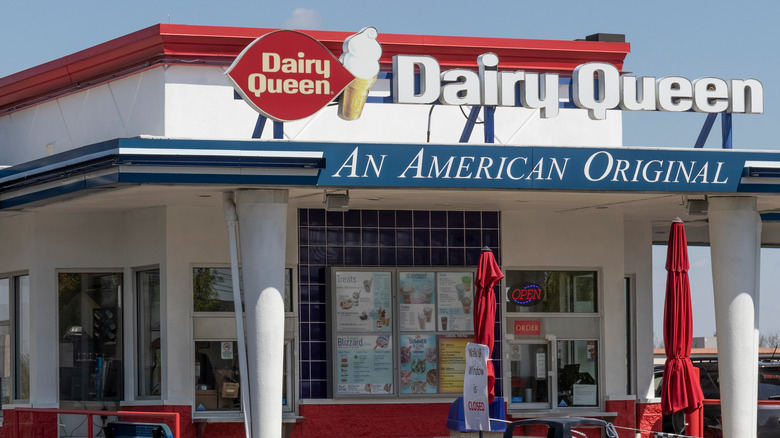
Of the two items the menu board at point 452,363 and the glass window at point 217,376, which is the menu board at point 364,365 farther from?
the glass window at point 217,376

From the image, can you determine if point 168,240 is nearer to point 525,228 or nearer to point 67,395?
point 67,395

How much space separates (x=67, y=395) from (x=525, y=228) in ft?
25.4

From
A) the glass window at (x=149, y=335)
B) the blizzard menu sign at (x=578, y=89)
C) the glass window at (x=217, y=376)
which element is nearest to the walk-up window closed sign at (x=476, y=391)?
the blizzard menu sign at (x=578, y=89)

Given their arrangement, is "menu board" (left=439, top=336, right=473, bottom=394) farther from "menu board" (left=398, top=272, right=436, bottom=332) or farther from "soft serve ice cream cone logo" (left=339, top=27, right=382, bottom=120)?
"soft serve ice cream cone logo" (left=339, top=27, right=382, bottom=120)

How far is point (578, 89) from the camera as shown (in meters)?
17.2

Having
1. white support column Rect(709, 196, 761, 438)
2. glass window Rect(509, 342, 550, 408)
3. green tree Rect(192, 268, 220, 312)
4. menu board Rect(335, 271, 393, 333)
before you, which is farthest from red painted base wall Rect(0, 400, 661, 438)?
white support column Rect(709, 196, 761, 438)

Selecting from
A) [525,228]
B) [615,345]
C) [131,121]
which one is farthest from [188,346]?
[615,345]

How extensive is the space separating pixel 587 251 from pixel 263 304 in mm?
6494

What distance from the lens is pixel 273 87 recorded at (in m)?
16.0

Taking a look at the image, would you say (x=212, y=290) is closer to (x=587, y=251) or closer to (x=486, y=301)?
(x=486, y=301)

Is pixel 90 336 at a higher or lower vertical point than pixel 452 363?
higher

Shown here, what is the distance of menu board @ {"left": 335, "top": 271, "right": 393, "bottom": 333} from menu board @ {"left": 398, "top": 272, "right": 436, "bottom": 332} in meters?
0.21

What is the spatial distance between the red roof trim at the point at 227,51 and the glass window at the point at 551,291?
3327mm

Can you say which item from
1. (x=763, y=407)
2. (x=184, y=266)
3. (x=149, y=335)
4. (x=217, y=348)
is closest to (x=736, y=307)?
(x=763, y=407)
